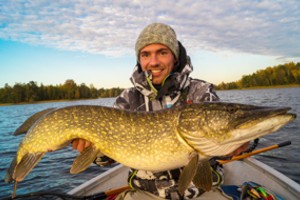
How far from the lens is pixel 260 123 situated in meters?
1.60

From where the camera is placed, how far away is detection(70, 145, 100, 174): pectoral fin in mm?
2031

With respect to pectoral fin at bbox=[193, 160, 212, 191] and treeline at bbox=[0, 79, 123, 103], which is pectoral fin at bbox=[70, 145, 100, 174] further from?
treeline at bbox=[0, 79, 123, 103]

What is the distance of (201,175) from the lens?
1821mm

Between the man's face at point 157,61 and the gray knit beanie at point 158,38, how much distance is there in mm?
48

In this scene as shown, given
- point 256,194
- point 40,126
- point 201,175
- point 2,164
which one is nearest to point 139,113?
point 201,175

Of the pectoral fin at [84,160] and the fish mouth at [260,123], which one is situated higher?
the fish mouth at [260,123]

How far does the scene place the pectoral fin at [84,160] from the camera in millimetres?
2031

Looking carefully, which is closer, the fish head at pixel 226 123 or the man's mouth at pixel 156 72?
the fish head at pixel 226 123

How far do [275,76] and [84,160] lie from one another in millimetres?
66697

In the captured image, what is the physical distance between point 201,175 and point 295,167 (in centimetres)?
434

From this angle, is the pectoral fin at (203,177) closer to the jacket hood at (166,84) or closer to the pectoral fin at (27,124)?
the jacket hood at (166,84)

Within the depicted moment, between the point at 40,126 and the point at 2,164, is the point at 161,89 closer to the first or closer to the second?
the point at 40,126

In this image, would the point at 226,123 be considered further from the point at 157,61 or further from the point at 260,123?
Answer: the point at 157,61

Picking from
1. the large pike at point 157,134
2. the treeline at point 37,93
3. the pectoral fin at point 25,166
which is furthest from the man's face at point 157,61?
the treeline at point 37,93
